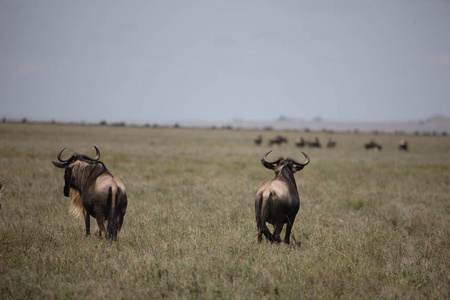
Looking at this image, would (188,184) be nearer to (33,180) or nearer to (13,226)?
(33,180)

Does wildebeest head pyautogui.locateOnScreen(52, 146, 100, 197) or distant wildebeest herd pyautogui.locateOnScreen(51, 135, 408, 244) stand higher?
wildebeest head pyautogui.locateOnScreen(52, 146, 100, 197)

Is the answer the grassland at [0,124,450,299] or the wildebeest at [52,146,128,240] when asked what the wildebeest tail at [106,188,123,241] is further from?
the grassland at [0,124,450,299]

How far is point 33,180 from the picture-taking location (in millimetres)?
11172

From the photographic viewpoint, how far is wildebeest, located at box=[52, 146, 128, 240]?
5.22 m

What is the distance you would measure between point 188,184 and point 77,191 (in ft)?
20.8

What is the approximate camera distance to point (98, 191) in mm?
5273

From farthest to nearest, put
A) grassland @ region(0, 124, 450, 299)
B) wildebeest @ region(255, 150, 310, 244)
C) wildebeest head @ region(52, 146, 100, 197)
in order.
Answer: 1. wildebeest head @ region(52, 146, 100, 197)
2. wildebeest @ region(255, 150, 310, 244)
3. grassland @ region(0, 124, 450, 299)

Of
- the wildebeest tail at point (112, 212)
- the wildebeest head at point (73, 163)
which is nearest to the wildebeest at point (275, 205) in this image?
the wildebeest tail at point (112, 212)

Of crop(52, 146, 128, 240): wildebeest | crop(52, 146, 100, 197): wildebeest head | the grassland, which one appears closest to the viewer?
the grassland

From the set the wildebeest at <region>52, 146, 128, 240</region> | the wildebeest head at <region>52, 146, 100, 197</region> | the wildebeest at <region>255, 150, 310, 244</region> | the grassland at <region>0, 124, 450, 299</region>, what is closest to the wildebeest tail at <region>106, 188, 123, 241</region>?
the wildebeest at <region>52, 146, 128, 240</region>

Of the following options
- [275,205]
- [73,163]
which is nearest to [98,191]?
[73,163]

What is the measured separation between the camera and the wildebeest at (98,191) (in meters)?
5.22

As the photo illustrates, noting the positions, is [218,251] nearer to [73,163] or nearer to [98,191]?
[98,191]

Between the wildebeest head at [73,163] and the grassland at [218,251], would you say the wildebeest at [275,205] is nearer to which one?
the grassland at [218,251]
